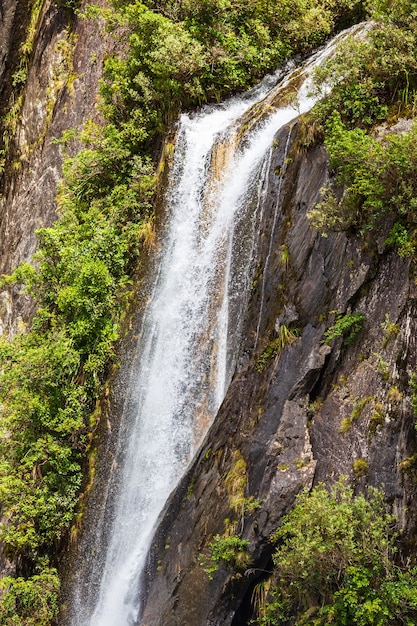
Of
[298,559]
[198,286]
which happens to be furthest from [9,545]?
[298,559]

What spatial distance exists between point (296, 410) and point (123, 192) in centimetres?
615

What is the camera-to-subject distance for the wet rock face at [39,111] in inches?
590

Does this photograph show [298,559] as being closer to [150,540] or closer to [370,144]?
[150,540]

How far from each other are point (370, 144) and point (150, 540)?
212 inches

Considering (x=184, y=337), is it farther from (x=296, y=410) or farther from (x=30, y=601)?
(x=30, y=601)

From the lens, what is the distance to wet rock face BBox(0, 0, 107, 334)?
49.1 ft

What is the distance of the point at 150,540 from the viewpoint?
825 cm

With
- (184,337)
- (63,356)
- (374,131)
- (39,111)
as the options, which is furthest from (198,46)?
(39,111)

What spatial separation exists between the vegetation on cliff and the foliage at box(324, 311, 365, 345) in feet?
2.69

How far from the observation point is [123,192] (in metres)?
11.6

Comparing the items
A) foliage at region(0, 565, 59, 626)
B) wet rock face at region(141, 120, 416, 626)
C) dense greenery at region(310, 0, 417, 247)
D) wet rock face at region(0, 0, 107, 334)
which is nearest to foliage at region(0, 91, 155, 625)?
foliage at region(0, 565, 59, 626)

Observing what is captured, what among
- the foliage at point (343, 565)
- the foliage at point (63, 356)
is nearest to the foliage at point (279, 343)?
the foliage at point (343, 565)

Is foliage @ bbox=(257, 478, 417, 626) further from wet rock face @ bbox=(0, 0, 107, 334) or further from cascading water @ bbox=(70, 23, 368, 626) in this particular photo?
wet rock face @ bbox=(0, 0, 107, 334)

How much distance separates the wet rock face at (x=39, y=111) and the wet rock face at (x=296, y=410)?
7558 mm
